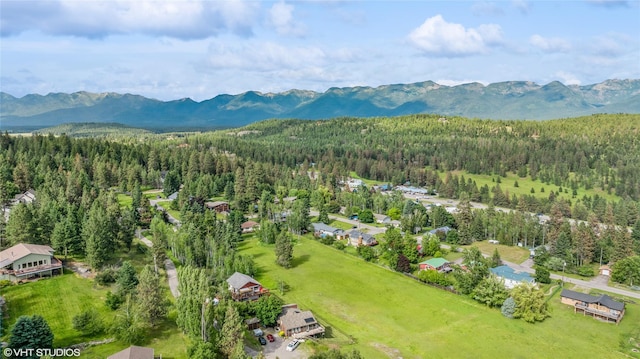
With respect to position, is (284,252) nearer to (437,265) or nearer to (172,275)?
(172,275)

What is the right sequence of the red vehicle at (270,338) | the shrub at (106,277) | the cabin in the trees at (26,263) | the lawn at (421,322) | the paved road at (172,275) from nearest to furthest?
the red vehicle at (270,338) → the lawn at (421,322) → the cabin in the trees at (26,263) → the shrub at (106,277) → the paved road at (172,275)

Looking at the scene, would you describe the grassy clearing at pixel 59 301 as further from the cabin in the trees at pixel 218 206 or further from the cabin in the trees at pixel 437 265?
the cabin in the trees at pixel 437 265

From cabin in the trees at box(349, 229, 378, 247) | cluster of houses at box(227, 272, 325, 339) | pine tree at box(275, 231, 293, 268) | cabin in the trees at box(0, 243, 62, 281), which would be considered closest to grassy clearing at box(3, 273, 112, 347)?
cabin in the trees at box(0, 243, 62, 281)

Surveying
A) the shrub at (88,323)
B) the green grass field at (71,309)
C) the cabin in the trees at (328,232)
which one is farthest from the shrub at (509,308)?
the shrub at (88,323)

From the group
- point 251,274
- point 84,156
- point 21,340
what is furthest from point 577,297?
point 84,156

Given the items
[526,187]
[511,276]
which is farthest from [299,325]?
[526,187]

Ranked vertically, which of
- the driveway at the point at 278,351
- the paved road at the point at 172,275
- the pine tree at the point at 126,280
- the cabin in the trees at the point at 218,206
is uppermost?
the pine tree at the point at 126,280

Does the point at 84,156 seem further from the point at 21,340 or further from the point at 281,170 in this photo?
the point at 21,340
